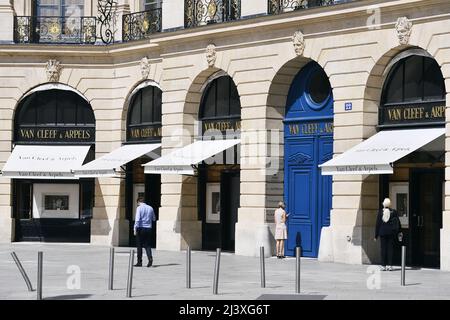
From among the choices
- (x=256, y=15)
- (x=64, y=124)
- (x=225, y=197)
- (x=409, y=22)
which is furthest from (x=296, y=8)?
(x=64, y=124)

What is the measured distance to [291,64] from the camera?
3278cm

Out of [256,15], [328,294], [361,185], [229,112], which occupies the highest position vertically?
[256,15]

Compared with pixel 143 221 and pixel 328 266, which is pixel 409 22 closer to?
pixel 328 266

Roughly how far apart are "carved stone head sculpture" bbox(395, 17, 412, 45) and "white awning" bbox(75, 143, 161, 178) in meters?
10.4

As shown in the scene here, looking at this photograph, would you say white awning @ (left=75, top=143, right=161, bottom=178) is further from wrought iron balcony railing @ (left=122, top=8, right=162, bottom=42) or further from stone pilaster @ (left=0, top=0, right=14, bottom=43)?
stone pilaster @ (left=0, top=0, right=14, bottom=43)

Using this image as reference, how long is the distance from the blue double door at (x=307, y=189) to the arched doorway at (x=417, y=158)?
2197mm

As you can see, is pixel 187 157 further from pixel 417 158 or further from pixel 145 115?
pixel 417 158

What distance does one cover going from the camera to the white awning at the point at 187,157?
1346 inches

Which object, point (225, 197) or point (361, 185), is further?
point (225, 197)

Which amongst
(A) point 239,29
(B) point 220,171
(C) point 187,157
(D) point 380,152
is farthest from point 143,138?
(D) point 380,152

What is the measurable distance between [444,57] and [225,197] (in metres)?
9.63

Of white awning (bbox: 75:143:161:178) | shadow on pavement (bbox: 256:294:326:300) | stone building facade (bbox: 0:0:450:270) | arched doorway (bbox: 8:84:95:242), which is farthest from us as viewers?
arched doorway (bbox: 8:84:95:242)

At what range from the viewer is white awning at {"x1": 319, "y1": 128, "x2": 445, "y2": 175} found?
28312 millimetres

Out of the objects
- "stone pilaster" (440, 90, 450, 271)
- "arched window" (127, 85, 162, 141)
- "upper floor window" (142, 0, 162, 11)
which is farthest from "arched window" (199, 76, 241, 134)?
"stone pilaster" (440, 90, 450, 271)
